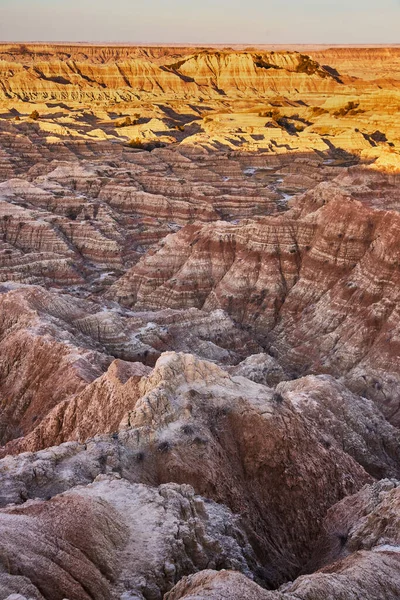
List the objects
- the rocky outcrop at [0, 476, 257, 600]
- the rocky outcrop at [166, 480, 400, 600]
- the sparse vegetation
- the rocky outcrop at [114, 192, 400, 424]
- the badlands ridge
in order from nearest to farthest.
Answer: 1. the rocky outcrop at [166, 480, 400, 600]
2. the rocky outcrop at [0, 476, 257, 600]
3. the badlands ridge
4. the rocky outcrop at [114, 192, 400, 424]
5. the sparse vegetation

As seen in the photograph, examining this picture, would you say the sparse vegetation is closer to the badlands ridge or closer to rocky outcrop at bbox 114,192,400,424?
the badlands ridge

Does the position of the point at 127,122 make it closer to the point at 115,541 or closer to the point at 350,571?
the point at 115,541

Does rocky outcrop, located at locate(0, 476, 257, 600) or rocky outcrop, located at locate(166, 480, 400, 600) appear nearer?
rocky outcrop, located at locate(166, 480, 400, 600)

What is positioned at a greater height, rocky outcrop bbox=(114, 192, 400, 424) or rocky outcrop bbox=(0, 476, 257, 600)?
rocky outcrop bbox=(0, 476, 257, 600)

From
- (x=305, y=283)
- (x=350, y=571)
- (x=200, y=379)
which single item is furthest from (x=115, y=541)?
(x=305, y=283)

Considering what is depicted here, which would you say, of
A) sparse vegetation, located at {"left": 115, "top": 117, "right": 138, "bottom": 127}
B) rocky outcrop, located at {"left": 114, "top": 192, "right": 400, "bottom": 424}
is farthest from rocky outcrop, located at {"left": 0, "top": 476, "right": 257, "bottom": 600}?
sparse vegetation, located at {"left": 115, "top": 117, "right": 138, "bottom": 127}

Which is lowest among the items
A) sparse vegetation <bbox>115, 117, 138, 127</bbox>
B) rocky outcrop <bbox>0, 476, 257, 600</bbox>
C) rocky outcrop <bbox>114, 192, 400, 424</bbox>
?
rocky outcrop <bbox>114, 192, 400, 424</bbox>

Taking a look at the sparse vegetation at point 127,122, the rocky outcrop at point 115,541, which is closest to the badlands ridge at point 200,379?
the rocky outcrop at point 115,541

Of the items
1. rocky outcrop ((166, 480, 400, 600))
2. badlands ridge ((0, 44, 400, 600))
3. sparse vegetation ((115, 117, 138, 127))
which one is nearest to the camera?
rocky outcrop ((166, 480, 400, 600))

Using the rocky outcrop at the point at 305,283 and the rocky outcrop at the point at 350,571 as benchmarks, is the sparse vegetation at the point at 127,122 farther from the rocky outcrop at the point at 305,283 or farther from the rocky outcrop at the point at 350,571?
the rocky outcrop at the point at 350,571

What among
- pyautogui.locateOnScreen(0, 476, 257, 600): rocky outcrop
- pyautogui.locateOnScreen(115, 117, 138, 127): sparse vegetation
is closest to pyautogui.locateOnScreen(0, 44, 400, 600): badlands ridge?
pyautogui.locateOnScreen(0, 476, 257, 600): rocky outcrop
